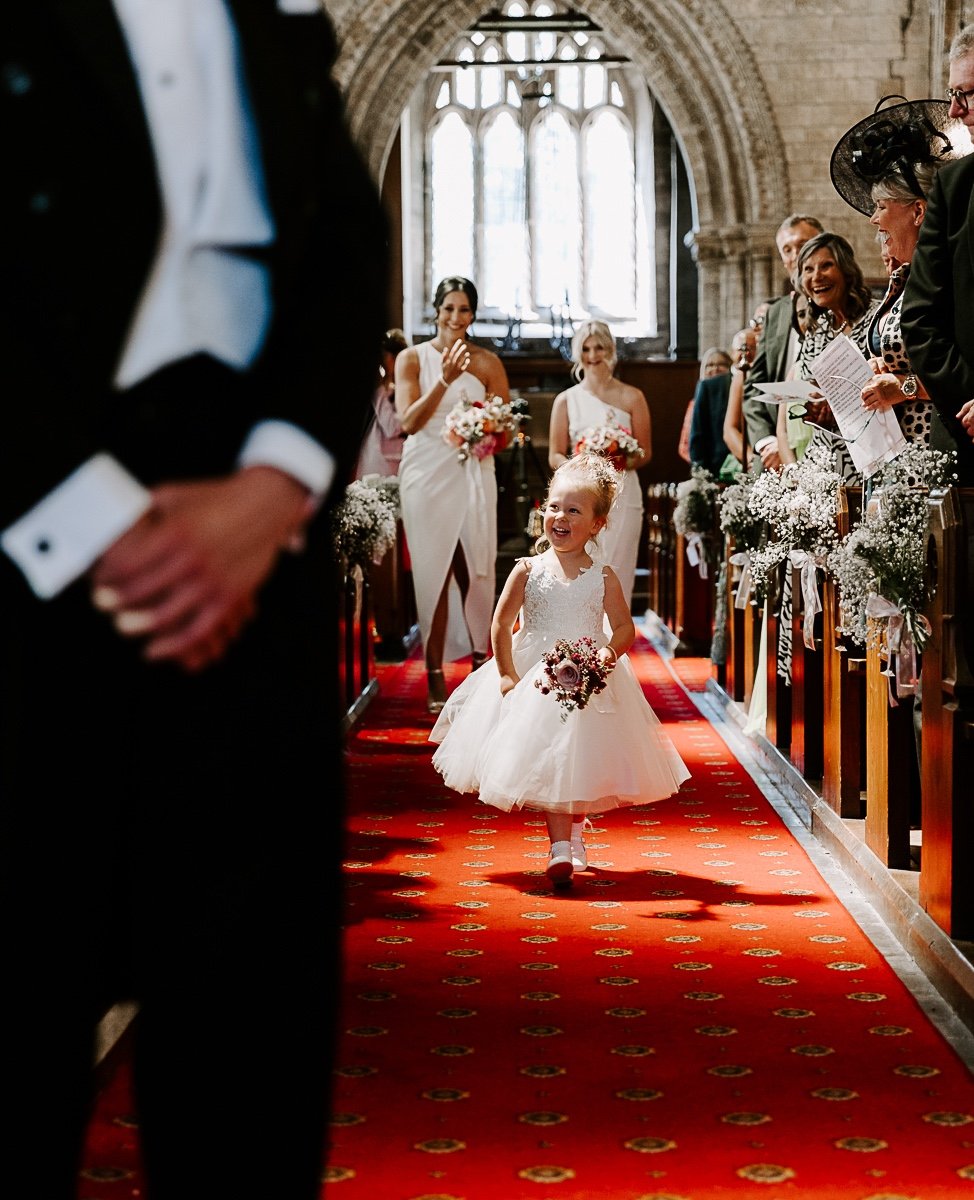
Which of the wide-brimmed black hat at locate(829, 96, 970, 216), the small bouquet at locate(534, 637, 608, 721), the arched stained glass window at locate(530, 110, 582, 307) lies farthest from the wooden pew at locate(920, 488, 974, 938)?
the arched stained glass window at locate(530, 110, 582, 307)

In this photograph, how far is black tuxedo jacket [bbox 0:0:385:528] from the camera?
1.03 metres

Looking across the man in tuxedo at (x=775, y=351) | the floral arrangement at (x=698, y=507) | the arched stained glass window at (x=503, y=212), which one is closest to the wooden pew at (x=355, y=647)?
the man in tuxedo at (x=775, y=351)

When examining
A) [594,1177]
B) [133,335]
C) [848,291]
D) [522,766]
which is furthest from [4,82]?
[848,291]

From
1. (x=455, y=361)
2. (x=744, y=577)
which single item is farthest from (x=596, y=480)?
(x=455, y=361)

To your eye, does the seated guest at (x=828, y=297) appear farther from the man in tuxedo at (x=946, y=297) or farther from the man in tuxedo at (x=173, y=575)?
the man in tuxedo at (x=173, y=575)

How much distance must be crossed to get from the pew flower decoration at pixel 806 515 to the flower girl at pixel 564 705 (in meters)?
0.64

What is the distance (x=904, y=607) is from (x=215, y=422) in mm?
2856

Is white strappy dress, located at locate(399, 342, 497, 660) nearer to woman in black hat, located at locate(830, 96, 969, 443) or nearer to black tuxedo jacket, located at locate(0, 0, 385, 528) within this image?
woman in black hat, located at locate(830, 96, 969, 443)

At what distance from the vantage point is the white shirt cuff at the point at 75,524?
1.02 meters

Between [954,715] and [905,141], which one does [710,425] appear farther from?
[954,715]

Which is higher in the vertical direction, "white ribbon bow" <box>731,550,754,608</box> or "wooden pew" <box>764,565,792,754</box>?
"white ribbon bow" <box>731,550,754,608</box>

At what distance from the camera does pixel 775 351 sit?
663 cm

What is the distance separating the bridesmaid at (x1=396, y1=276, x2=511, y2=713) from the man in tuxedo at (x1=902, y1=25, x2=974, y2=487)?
3805mm

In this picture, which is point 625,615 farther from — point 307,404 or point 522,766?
point 307,404
